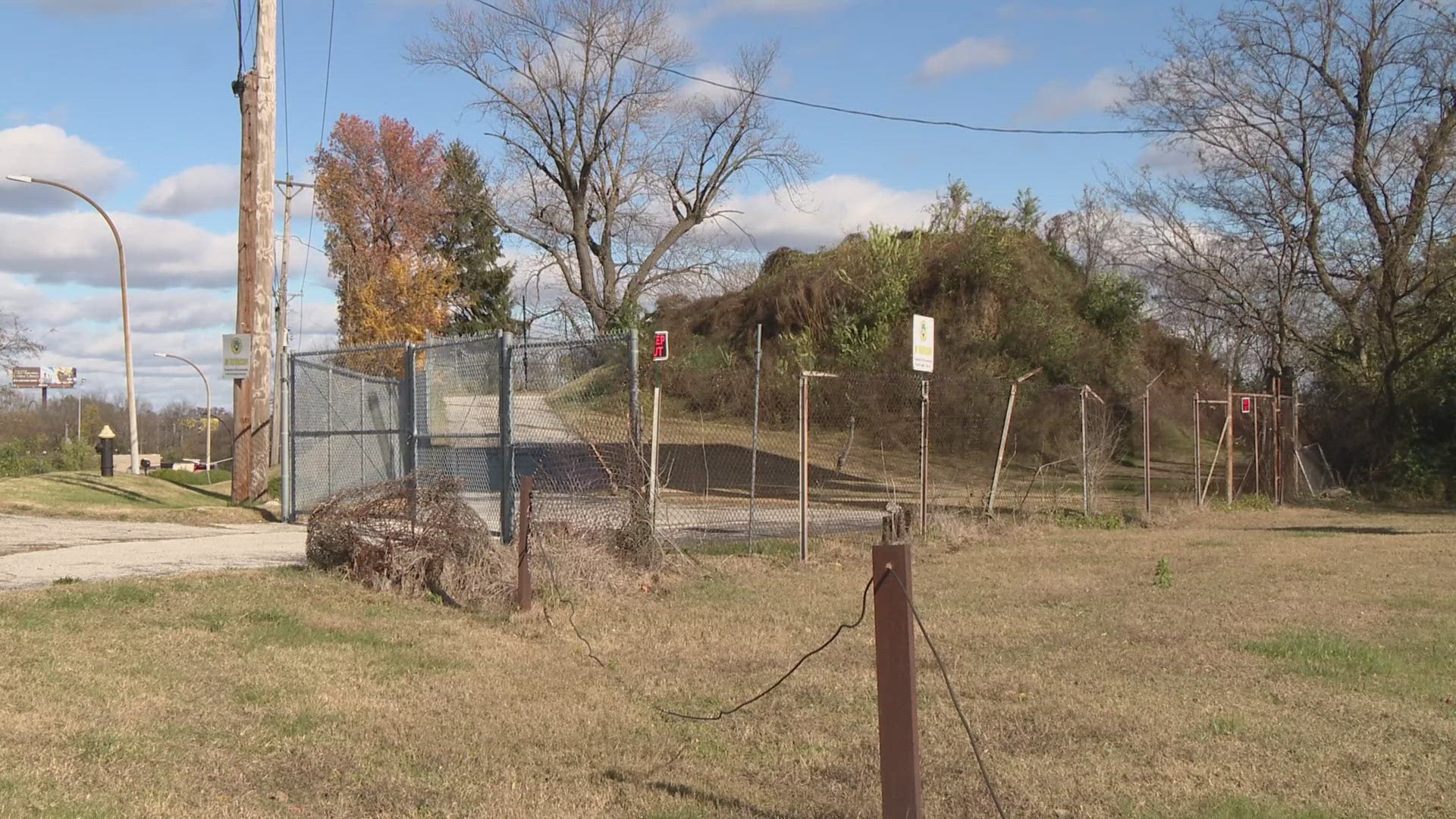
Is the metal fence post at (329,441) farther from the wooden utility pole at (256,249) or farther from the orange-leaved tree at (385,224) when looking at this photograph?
the orange-leaved tree at (385,224)

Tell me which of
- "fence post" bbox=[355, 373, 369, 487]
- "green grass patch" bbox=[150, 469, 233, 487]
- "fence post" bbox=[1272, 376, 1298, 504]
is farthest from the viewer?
"green grass patch" bbox=[150, 469, 233, 487]

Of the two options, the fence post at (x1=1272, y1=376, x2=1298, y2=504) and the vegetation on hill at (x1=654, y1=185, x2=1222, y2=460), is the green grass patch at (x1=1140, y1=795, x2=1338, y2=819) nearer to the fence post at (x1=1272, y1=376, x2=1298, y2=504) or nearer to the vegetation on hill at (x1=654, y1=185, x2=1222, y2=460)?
the fence post at (x1=1272, y1=376, x2=1298, y2=504)

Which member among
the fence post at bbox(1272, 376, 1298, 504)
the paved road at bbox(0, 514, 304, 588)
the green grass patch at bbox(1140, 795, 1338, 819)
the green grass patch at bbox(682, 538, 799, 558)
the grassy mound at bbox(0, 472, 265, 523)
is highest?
the fence post at bbox(1272, 376, 1298, 504)

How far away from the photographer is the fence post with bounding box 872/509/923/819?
153 inches

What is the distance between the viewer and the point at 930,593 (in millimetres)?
10000

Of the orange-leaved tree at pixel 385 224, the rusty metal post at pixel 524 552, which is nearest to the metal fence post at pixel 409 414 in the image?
the rusty metal post at pixel 524 552

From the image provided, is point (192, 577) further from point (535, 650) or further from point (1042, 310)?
point (1042, 310)

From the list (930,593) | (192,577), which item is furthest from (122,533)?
(930,593)

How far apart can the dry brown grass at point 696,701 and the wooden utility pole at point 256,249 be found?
26.3 ft

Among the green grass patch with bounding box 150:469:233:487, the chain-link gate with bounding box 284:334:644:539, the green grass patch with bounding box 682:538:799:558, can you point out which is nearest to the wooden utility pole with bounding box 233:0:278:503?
the chain-link gate with bounding box 284:334:644:539

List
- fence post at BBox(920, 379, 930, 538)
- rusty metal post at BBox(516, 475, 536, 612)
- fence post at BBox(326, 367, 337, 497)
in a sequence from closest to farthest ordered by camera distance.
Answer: rusty metal post at BBox(516, 475, 536, 612) → fence post at BBox(920, 379, 930, 538) → fence post at BBox(326, 367, 337, 497)

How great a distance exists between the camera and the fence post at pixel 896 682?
12.8 ft

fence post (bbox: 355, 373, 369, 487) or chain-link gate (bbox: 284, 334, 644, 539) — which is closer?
chain-link gate (bbox: 284, 334, 644, 539)

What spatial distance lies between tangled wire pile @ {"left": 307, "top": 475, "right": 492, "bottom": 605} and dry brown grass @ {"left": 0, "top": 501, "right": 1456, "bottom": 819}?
0.89 feet
